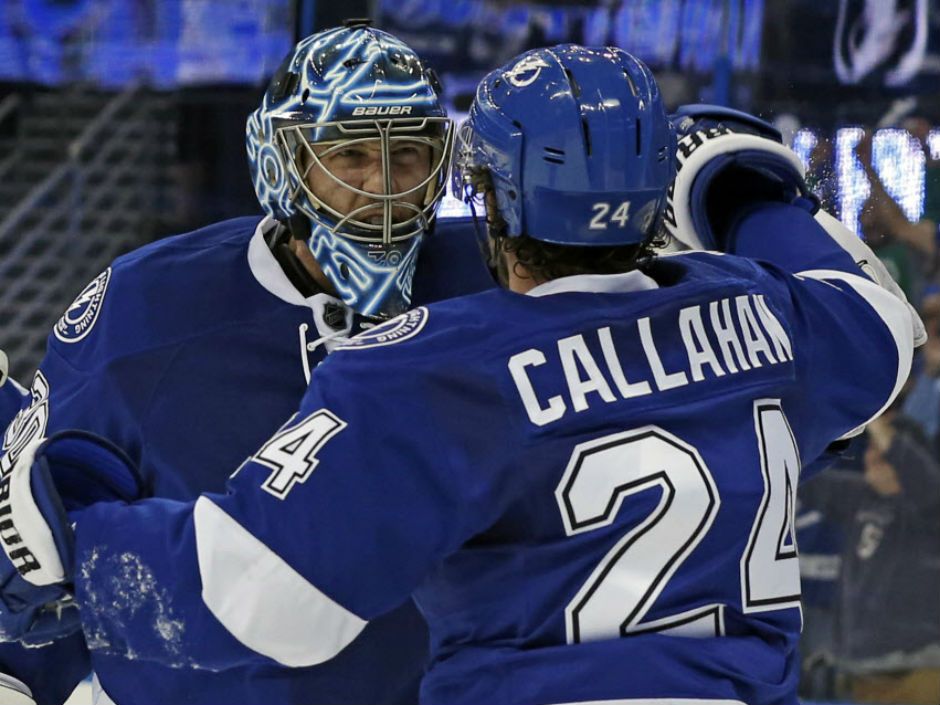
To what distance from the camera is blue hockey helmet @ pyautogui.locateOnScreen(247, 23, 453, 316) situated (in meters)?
1.80

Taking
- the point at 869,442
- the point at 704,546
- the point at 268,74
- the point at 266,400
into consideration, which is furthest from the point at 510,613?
the point at 268,74

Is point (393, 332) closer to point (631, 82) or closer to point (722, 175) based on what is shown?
point (631, 82)

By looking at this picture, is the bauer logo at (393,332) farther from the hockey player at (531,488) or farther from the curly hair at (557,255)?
the curly hair at (557,255)

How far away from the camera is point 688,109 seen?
181 centimetres

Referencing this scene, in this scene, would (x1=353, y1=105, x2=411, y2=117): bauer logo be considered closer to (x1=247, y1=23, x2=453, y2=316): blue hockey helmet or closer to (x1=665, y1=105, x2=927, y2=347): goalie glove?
(x1=247, y1=23, x2=453, y2=316): blue hockey helmet

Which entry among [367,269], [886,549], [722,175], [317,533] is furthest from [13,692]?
[886,549]

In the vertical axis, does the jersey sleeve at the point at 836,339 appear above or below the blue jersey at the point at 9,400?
above

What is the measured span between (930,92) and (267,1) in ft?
5.00

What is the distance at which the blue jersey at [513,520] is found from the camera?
124 cm

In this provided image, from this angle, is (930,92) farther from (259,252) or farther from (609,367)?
(609,367)

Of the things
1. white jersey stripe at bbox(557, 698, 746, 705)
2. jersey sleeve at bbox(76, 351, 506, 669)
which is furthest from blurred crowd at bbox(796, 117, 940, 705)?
jersey sleeve at bbox(76, 351, 506, 669)

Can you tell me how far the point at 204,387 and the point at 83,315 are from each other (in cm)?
19

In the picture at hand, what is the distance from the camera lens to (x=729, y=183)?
5.89ft

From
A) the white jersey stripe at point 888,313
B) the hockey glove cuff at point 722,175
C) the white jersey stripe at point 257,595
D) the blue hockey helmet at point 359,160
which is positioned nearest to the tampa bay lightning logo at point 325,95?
the blue hockey helmet at point 359,160
